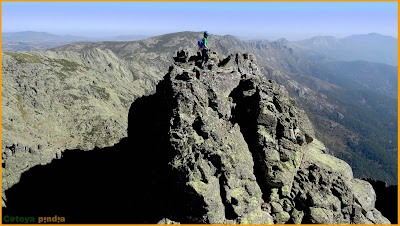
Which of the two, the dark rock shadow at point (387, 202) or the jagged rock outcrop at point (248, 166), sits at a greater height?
the jagged rock outcrop at point (248, 166)

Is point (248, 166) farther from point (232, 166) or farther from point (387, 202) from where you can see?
point (387, 202)

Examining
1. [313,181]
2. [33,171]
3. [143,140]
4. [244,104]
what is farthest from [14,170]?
[313,181]

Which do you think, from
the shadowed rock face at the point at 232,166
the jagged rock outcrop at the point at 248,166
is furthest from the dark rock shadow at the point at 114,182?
the jagged rock outcrop at the point at 248,166

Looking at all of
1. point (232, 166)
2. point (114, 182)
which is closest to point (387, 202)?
point (232, 166)

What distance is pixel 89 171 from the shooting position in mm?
75625

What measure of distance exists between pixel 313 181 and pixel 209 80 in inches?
908

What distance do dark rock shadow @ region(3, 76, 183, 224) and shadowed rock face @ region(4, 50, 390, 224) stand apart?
11.8 inches

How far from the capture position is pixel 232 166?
93.5 feet

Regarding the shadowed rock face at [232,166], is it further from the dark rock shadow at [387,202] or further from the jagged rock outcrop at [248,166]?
the dark rock shadow at [387,202]

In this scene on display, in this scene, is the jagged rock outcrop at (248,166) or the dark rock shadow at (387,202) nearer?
the jagged rock outcrop at (248,166)

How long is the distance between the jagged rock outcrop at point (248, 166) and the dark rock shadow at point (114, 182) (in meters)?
2.93

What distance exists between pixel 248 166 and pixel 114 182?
4264 cm

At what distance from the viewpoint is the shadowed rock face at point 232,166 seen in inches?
1062

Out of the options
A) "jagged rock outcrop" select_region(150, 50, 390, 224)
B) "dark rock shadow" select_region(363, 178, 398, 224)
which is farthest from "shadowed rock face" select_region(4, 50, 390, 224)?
"dark rock shadow" select_region(363, 178, 398, 224)
